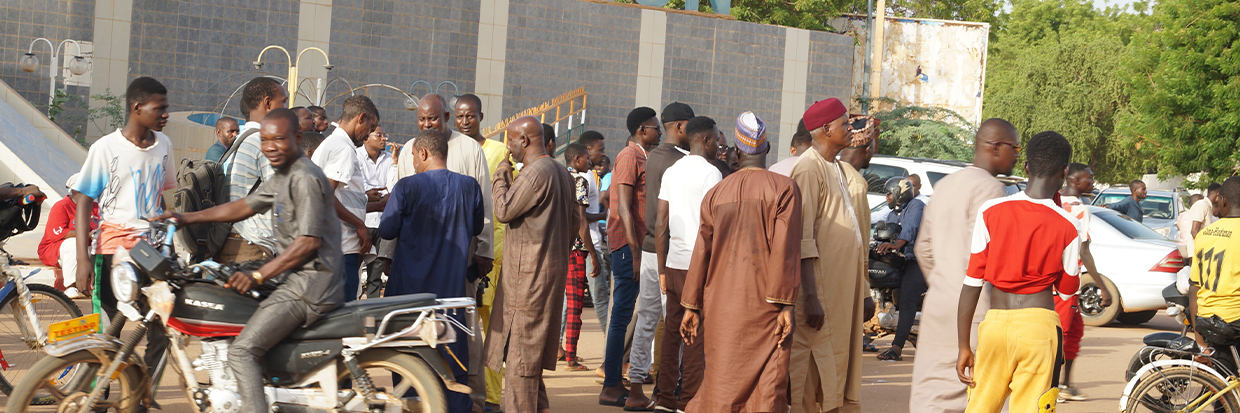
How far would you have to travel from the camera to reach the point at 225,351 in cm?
462

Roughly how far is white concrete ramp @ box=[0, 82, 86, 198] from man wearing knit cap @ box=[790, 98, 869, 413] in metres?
11.9

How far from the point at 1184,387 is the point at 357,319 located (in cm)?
509

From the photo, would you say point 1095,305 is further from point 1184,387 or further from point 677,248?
point 677,248

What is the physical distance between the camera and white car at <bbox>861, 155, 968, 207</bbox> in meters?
15.7

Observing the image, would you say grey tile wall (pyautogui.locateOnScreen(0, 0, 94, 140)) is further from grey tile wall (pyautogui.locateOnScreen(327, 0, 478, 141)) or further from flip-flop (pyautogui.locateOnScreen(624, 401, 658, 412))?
flip-flop (pyautogui.locateOnScreen(624, 401, 658, 412))

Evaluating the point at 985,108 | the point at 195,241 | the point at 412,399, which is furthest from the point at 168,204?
the point at 985,108

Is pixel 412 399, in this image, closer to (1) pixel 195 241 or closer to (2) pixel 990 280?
(1) pixel 195 241

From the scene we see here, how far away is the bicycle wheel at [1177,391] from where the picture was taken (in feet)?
20.2

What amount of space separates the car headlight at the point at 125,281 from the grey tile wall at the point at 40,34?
46.7ft

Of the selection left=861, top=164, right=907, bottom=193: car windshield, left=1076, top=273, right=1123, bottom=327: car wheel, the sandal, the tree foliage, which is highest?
the tree foliage

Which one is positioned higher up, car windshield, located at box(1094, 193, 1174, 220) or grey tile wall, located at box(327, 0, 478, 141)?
grey tile wall, located at box(327, 0, 478, 141)

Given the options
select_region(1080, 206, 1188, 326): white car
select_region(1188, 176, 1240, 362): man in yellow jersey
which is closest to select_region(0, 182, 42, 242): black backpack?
select_region(1188, 176, 1240, 362): man in yellow jersey

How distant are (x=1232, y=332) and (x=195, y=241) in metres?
6.12

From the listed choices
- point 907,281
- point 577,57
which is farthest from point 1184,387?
point 577,57
